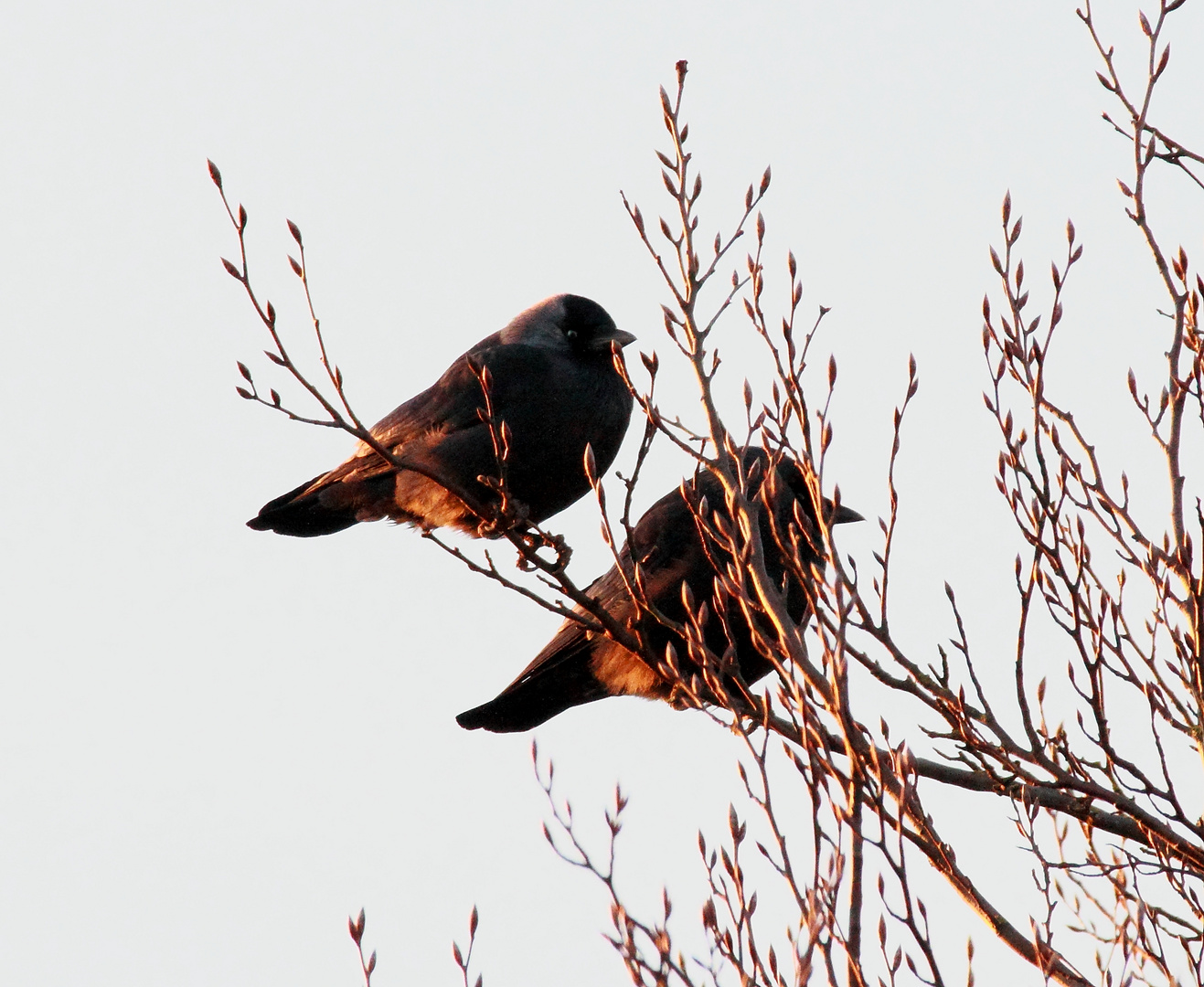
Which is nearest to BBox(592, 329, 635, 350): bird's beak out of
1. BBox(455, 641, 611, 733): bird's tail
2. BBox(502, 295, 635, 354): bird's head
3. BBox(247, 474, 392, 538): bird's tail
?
BBox(502, 295, 635, 354): bird's head

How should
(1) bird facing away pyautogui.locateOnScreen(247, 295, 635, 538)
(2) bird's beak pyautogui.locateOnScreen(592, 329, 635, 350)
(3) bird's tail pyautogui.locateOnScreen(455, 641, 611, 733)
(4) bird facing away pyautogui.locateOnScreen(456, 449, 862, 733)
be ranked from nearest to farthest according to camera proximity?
(4) bird facing away pyautogui.locateOnScreen(456, 449, 862, 733)
(3) bird's tail pyautogui.locateOnScreen(455, 641, 611, 733)
(1) bird facing away pyautogui.locateOnScreen(247, 295, 635, 538)
(2) bird's beak pyautogui.locateOnScreen(592, 329, 635, 350)

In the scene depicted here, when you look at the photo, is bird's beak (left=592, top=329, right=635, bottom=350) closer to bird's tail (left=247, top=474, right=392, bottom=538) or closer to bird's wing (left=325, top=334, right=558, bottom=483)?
bird's wing (left=325, top=334, right=558, bottom=483)

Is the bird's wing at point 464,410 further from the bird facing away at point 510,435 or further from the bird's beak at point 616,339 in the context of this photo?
the bird's beak at point 616,339

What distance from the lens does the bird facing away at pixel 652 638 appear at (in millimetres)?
6434

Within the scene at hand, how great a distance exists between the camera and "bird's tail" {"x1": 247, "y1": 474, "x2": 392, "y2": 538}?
7.79m

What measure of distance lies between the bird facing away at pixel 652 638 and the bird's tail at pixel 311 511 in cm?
157

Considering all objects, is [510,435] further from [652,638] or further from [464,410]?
[652,638]

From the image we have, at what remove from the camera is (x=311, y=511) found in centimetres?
794

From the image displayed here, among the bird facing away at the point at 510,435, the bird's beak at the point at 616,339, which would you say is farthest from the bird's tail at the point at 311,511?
the bird's beak at the point at 616,339

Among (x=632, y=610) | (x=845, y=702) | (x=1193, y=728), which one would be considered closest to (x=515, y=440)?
(x=632, y=610)

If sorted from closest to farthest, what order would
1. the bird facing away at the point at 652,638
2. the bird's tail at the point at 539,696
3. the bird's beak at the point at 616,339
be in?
the bird facing away at the point at 652,638
the bird's tail at the point at 539,696
the bird's beak at the point at 616,339

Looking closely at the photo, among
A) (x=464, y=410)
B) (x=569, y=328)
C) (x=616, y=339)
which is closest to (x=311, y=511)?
(x=464, y=410)

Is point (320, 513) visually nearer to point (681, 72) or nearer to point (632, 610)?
point (632, 610)

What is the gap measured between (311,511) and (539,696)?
1.88m
